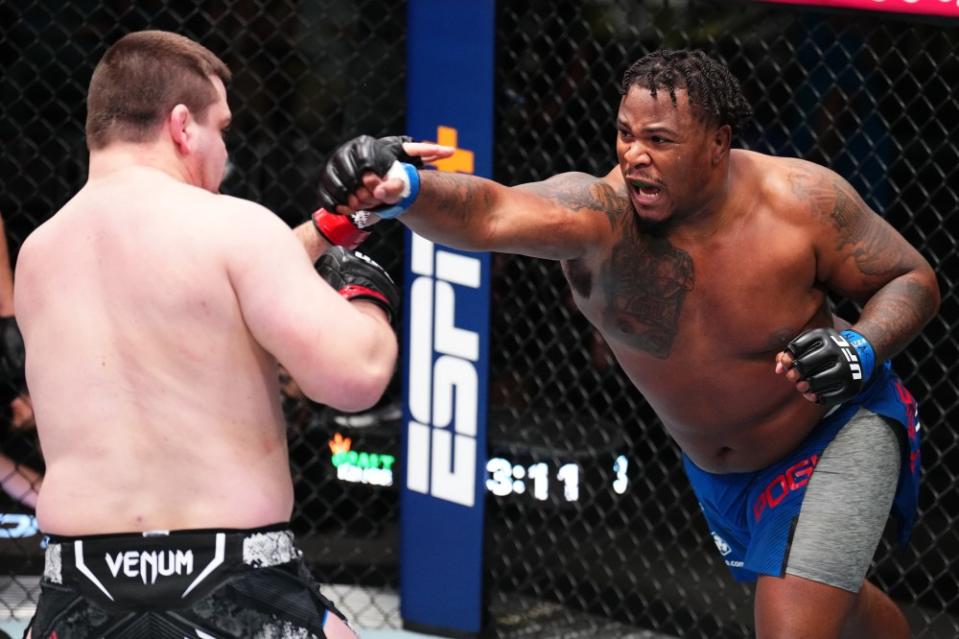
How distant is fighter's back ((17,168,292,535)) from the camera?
160 centimetres

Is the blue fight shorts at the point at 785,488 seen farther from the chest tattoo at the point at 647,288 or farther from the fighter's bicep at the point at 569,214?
the fighter's bicep at the point at 569,214

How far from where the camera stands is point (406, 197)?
186 centimetres

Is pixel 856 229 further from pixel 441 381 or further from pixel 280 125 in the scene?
pixel 280 125

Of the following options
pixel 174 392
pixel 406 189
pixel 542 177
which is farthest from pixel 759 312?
pixel 542 177

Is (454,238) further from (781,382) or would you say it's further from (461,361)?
(461,361)

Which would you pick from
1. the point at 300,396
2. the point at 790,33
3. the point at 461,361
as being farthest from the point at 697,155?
the point at 300,396

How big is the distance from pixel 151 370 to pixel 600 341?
7.14 ft

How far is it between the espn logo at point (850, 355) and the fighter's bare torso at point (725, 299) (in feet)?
0.73

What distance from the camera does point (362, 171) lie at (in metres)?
1.82

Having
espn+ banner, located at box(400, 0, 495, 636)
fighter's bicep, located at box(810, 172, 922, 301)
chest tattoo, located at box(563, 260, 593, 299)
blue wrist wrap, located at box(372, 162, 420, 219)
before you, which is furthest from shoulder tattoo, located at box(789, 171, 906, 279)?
espn+ banner, located at box(400, 0, 495, 636)

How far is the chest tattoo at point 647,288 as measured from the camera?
223 cm

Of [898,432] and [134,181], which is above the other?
[134,181]

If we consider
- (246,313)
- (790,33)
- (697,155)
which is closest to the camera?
(246,313)

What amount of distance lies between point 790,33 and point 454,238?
72.6 inches
